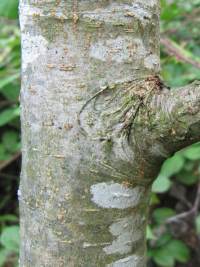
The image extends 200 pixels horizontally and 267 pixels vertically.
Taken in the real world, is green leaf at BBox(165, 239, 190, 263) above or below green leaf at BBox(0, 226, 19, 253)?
below

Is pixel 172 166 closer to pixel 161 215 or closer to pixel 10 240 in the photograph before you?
pixel 161 215

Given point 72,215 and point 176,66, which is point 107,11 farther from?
point 176,66

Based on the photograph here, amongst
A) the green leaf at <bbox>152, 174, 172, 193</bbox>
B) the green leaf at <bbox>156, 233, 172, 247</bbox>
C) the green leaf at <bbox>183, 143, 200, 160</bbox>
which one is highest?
the green leaf at <bbox>183, 143, 200, 160</bbox>

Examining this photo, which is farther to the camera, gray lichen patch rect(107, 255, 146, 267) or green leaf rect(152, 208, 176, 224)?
green leaf rect(152, 208, 176, 224)

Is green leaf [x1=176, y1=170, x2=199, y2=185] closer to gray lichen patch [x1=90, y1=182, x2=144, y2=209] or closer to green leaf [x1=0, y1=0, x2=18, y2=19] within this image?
green leaf [x1=0, y1=0, x2=18, y2=19]

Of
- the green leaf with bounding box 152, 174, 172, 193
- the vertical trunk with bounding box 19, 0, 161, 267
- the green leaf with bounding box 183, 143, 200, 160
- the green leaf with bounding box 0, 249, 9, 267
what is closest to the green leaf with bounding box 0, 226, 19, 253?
the green leaf with bounding box 0, 249, 9, 267

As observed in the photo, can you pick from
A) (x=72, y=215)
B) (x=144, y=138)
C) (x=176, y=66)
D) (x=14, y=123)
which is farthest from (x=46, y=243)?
(x=14, y=123)

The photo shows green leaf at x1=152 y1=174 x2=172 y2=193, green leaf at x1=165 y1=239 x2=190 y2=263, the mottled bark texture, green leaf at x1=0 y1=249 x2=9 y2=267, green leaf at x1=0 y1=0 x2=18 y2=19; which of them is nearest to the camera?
the mottled bark texture

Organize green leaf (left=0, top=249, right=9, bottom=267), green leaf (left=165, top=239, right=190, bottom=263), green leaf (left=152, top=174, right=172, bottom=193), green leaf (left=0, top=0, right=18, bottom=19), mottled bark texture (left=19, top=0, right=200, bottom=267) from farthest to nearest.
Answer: green leaf (left=165, top=239, right=190, bottom=263), green leaf (left=0, top=249, right=9, bottom=267), green leaf (left=152, top=174, right=172, bottom=193), green leaf (left=0, top=0, right=18, bottom=19), mottled bark texture (left=19, top=0, right=200, bottom=267)
